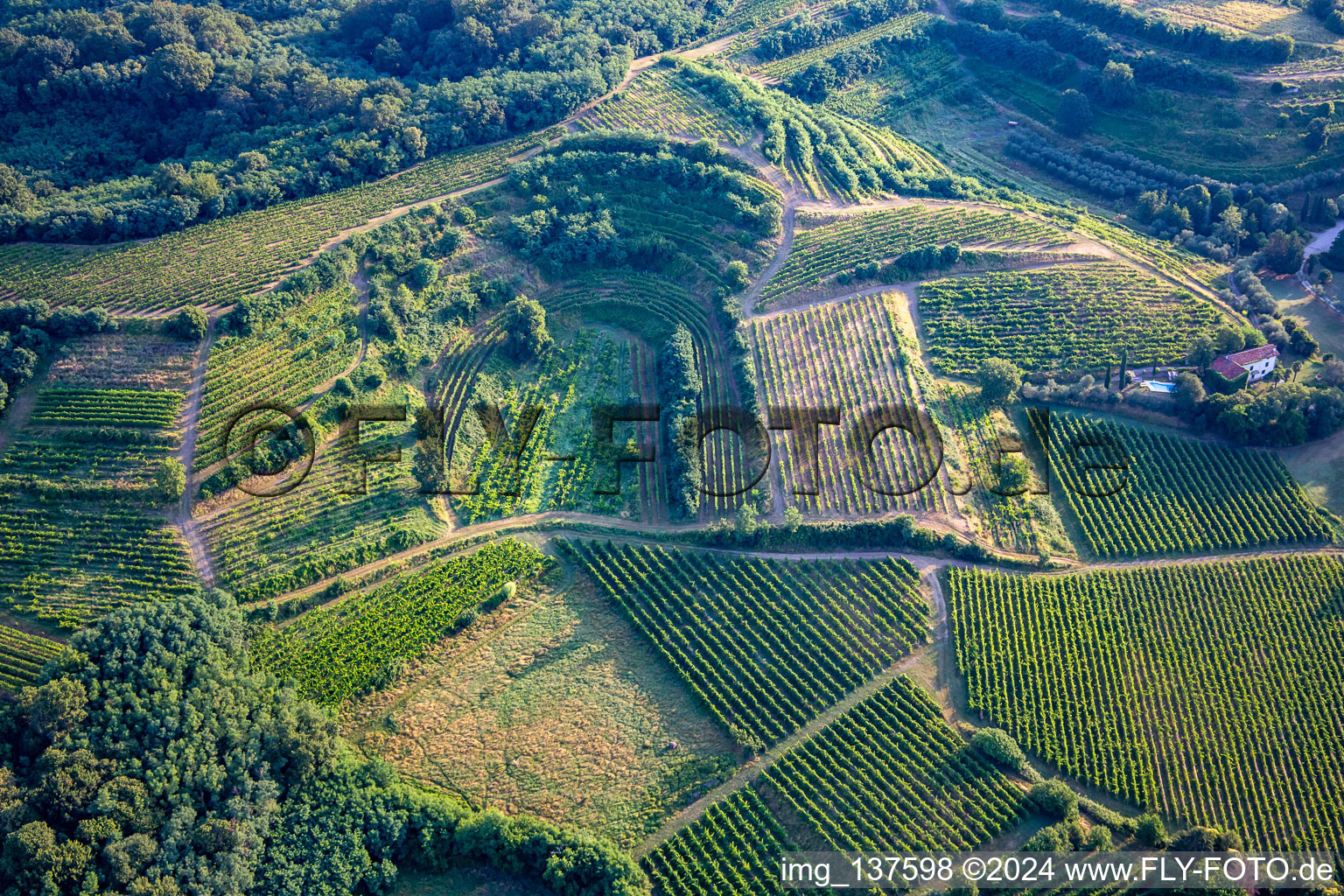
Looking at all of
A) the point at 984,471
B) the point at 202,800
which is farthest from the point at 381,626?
the point at 984,471

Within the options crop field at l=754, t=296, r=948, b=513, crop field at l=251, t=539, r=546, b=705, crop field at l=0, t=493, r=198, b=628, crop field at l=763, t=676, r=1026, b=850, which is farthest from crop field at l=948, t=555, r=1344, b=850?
crop field at l=0, t=493, r=198, b=628

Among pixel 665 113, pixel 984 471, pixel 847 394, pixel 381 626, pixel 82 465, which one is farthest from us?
pixel 665 113

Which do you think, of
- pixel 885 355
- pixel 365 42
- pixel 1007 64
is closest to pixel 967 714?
pixel 885 355

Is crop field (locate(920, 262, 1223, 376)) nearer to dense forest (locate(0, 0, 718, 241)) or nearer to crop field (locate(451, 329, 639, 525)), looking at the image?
crop field (locate(451, 329, 639, 525))

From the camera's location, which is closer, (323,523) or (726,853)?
(726,853)

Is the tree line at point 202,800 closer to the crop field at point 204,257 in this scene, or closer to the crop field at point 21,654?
the crop field at point 21,654

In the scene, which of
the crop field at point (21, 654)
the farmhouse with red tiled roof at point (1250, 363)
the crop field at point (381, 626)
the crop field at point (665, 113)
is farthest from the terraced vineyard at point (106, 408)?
the farmhouse with red tiled roof at point (1250, 363)

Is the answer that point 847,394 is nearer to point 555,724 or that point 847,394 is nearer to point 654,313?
point 654,313
